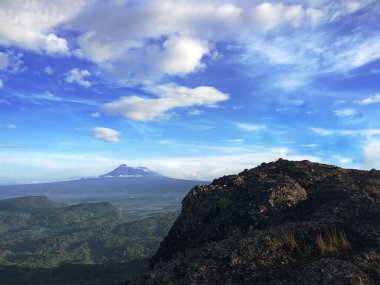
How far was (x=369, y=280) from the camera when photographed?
1574cm

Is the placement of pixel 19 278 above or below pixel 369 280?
below

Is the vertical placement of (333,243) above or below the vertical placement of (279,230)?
below

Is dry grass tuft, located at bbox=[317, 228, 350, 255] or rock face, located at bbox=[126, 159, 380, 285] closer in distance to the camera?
rock face, located at bbox=[126, 159, 380, 285]

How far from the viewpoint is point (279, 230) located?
20.5 m

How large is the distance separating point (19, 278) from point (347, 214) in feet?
584

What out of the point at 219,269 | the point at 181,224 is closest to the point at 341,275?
the point at 219,269

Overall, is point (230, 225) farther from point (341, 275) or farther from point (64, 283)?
point (64, 283)

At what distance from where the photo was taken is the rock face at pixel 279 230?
1680 centimetres

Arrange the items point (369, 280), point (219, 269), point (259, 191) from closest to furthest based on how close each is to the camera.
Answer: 1. point (369, 280)
2. point (219, 269)
3. point (259, 191)

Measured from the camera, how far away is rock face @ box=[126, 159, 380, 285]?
16797 millimetres

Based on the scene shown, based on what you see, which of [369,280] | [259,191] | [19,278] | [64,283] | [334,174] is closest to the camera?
[369,280]

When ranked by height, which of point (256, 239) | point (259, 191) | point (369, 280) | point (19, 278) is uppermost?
point (259, 191)

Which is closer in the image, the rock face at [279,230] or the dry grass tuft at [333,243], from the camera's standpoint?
the rock face at [279,230]

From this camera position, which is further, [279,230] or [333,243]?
[279,230]
